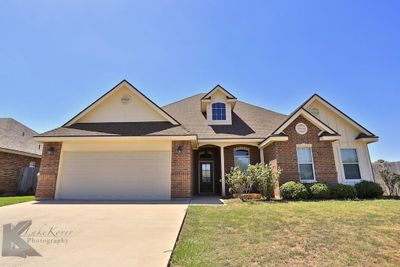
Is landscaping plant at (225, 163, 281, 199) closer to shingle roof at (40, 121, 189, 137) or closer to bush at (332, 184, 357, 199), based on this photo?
bush at (332, 184, 357, 199)

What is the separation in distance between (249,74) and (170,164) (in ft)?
24.5


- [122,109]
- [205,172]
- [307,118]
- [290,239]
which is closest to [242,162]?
[205,172]

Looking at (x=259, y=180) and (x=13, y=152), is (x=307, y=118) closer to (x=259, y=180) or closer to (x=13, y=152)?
(x=259, y=180)

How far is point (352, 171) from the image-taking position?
42.1 feet

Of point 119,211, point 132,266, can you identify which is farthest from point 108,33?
point 132,266

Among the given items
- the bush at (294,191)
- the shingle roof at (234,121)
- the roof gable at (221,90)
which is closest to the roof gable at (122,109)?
the shingle roof at (234,121)

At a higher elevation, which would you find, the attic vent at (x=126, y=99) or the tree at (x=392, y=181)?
the attic vent at (x=126, y=99)

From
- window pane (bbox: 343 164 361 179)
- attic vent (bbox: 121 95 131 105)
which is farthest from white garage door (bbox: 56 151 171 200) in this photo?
window pane (bbox: 343 164 361 179)

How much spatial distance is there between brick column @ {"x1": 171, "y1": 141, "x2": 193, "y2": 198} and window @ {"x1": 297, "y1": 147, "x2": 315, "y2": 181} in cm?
613

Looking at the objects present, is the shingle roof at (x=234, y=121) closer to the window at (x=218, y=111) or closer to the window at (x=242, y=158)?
the window at (x=218, y=111)

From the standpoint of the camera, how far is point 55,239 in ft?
15.6

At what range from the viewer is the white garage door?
11.0 m

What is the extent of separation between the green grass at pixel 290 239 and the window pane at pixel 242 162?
673cm

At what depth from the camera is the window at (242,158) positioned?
46.0 feet
